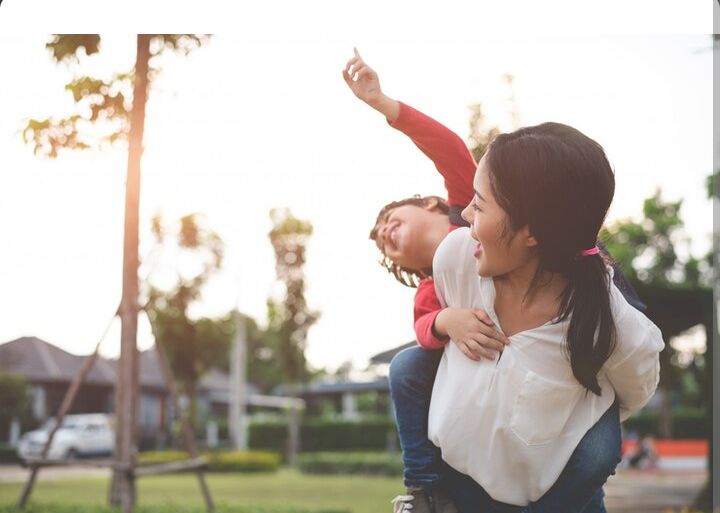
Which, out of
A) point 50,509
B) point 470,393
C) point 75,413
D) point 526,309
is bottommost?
point 75,413

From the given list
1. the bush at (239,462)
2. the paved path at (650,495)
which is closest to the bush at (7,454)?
the bush at (239,462)

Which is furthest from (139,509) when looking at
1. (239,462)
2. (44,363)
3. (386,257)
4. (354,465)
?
(44,363)

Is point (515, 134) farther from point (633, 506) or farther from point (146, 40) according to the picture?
point (633, 506)

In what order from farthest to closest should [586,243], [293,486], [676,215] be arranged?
[676,215] → [293,486] → [586,243]

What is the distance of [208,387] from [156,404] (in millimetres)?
8553

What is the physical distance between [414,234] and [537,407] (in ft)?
1.69

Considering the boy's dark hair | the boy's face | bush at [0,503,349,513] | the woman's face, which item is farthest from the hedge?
the woman's face

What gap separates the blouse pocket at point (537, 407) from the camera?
1.55 metres

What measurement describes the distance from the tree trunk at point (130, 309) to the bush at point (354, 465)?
10485 millimetres

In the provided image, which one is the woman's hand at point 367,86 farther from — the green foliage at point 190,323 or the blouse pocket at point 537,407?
the green foliage at point 190,323

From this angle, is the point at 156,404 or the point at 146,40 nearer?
the point at 146,40

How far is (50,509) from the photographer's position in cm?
689

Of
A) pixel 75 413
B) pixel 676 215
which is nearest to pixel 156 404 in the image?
pixel 75 413

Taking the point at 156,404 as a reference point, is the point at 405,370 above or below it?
above
